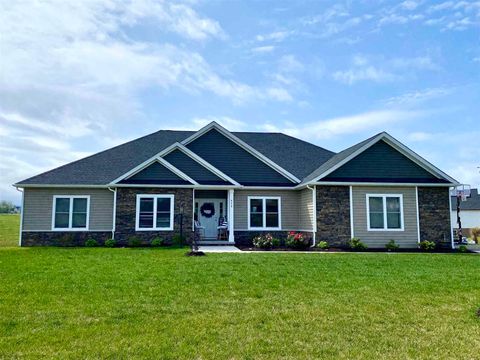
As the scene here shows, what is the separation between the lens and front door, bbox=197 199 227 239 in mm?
21531

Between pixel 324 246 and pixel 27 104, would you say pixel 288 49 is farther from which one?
pixel 27 104

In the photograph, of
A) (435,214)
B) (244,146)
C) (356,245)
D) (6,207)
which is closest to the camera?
(356,245)

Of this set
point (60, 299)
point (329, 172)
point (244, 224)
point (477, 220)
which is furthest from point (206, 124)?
point (477, 220)

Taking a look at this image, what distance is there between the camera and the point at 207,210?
21.6 meters

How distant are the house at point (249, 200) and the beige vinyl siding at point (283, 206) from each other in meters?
0.05

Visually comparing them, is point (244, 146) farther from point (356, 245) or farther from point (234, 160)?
point (356, 245)

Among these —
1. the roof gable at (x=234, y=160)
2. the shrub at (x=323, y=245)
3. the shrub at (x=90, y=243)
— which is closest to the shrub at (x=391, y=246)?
the shrub at (x=323, y=245)

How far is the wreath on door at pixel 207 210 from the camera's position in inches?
848

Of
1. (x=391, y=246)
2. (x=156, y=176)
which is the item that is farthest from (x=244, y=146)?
(x=391, y=246)

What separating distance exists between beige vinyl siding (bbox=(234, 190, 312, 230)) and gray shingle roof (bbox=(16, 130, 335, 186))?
1.41 metres

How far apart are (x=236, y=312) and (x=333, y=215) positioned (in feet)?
42.2

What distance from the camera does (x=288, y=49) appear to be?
14.9m

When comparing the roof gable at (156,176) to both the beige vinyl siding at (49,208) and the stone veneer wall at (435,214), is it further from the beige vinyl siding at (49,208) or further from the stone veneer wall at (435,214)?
the stone veneer wall at (435,214)

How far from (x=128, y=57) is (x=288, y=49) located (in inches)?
231
